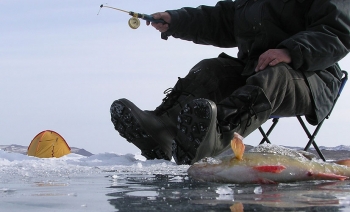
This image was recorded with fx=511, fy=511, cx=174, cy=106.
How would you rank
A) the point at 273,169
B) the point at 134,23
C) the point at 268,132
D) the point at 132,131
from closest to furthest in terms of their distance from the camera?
the point at 273,169 < the point at 132,131 < the point at 134,23 < the point at 268,132

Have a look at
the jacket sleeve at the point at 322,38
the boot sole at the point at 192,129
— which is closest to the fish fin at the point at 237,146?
the boot sole at the point at 192,129

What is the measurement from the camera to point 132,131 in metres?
3.24

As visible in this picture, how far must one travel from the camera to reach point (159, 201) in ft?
3.98

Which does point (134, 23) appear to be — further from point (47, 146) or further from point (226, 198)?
point (47, 146)

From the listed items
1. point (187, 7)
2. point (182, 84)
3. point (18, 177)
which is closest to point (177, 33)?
point (187, 7)

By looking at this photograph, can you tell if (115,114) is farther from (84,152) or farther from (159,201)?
(84,152)

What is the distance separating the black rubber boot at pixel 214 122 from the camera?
2.70m

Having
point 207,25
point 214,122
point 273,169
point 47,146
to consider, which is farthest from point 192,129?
point 47,146

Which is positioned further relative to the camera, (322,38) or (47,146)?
(47,146)

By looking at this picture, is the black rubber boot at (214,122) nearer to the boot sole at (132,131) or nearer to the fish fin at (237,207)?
the boot sole at (132,131)

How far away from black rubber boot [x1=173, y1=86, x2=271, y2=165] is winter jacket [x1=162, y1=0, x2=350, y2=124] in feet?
1.21

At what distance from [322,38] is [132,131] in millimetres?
1299

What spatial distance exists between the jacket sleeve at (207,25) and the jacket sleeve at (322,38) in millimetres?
887

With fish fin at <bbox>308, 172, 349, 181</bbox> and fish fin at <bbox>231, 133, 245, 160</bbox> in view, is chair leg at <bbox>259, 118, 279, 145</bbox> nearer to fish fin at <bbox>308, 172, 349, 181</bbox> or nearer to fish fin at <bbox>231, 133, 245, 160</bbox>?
fish fin at <bbox>308, 172, 349, 181</bbox>
